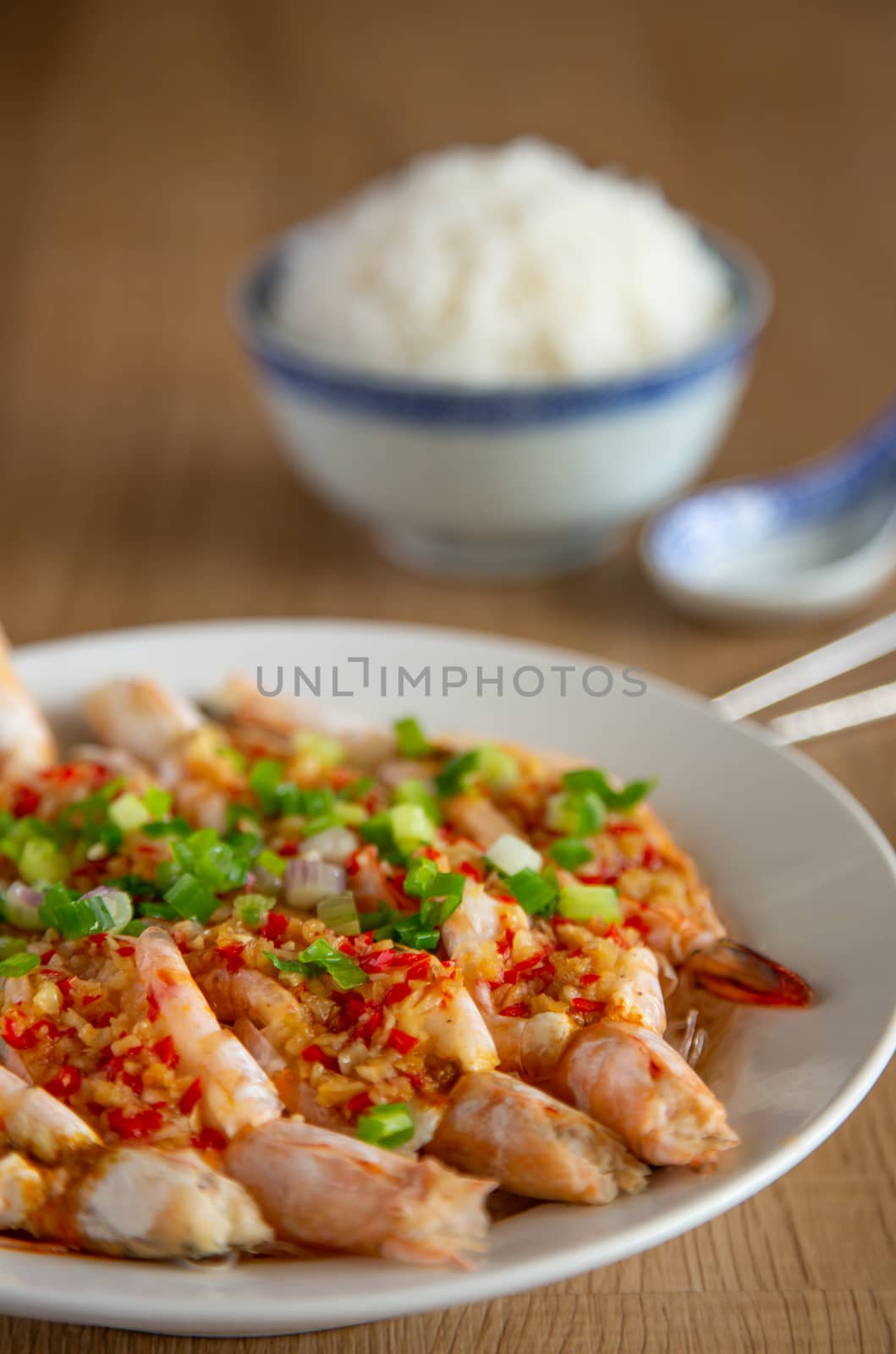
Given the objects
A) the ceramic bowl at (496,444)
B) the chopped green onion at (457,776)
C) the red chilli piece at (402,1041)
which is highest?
the ceramic bowl at (496,444)

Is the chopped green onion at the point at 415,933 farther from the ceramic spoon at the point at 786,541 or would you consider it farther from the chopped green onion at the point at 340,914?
the ceramic spoon at the point at 786,541

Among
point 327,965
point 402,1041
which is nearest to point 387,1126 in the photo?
point 402,1041

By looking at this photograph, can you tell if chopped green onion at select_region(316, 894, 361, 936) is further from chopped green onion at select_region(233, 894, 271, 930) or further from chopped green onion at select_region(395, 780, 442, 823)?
chopped green onion at select_region(395, 780, 442, 823)

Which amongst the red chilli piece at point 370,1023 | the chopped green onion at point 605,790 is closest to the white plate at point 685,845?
the chopped green onion at point 605,790

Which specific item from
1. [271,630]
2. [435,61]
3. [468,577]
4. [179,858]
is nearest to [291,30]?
[435,61]

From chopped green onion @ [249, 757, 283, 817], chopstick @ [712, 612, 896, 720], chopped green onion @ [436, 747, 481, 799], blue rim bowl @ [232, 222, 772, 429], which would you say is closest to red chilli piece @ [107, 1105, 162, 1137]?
chopped green onion @ [249, 757, 283, 817]
